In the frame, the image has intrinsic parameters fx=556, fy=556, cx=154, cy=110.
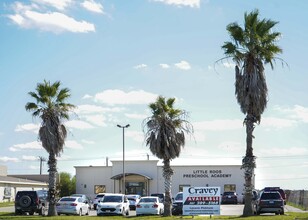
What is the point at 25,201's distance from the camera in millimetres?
39750

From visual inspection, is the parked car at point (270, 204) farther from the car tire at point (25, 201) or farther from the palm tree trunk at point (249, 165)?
the car tire at point (25, 201)

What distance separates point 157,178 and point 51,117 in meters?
37.0

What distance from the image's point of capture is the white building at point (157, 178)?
234ft

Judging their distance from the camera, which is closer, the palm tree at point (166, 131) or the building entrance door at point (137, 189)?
the palm tree at point (166, 131)

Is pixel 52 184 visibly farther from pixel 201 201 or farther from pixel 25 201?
pixel 201 201

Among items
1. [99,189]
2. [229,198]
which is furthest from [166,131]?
[99,189]

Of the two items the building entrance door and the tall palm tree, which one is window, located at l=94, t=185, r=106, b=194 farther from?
the tall palm tree

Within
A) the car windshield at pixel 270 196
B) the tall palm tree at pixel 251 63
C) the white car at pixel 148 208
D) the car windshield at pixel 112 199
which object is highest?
the tall palm tree at pixel 251 63

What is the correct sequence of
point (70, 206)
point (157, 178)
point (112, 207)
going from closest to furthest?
point (112, 207)
point (70, 206)
point (157, 178)

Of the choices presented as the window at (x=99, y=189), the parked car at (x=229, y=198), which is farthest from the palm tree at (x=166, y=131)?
the window at (x=99, y=189)

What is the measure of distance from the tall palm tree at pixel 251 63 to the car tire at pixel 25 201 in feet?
51.9

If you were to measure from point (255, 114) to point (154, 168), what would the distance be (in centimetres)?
3967

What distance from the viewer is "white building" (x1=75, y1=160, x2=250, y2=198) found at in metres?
71.3

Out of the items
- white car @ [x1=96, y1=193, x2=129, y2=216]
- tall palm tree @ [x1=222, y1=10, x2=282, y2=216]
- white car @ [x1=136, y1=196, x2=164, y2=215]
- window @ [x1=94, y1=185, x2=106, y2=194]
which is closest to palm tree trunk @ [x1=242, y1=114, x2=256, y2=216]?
tall palm tree @ [x1=222, y1=10, x2=282, y2=216]
